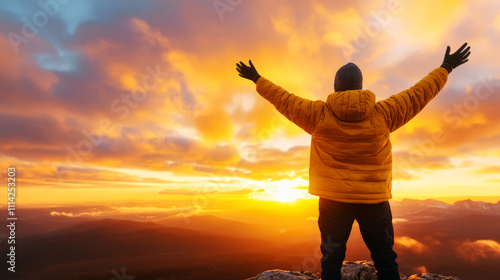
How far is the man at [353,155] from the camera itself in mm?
4023

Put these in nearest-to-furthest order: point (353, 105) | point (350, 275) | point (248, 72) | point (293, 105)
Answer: point (353, 105) → point (293, 105) → point (248, 72) → point (350, 275)

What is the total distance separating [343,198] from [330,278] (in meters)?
1.44

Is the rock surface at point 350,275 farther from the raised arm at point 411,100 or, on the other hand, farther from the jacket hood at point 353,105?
the jacket hood at point 353,105

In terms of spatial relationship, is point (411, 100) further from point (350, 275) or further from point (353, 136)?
point (350, 275)

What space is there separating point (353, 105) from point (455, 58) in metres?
2.72

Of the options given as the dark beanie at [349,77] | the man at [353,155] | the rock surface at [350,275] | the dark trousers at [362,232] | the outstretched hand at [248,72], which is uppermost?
the outstretched hand at [248,72]

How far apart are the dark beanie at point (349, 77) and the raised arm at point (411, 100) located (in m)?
0.49

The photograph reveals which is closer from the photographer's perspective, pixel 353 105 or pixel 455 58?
pixel 353 105

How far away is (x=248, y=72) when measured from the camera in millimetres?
5047

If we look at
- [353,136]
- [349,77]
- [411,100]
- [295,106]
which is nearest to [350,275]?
[353,136]

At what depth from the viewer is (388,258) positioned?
→ 4.23m

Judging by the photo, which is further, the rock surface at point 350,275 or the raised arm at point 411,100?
the rock surface at point 350,275

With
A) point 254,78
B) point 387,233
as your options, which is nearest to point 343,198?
point 387,233

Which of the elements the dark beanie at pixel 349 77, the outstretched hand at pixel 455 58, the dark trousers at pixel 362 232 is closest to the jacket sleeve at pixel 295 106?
the dark beanie at pixel 349 77
